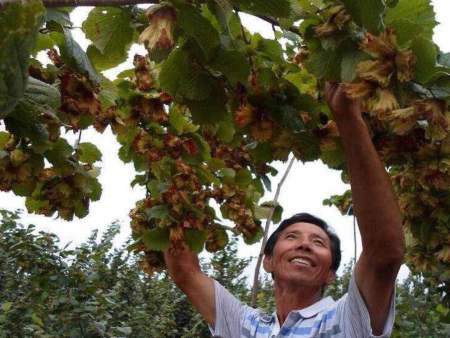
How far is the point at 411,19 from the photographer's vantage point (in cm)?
123

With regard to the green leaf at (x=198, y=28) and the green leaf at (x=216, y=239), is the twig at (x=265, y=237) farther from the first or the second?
the green leaf at (x=198, y=28)

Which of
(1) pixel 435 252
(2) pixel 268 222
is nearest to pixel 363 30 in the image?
(1) pixel 435 252

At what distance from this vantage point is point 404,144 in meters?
1.38

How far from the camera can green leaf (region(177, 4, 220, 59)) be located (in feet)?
3.80

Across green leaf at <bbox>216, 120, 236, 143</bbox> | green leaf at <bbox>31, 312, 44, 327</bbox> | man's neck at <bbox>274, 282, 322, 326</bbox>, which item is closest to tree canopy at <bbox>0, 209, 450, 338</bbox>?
green leaf at <bbox>31, 312, 44, 327</bbox>

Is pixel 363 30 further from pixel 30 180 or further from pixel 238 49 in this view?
pixel 30 180

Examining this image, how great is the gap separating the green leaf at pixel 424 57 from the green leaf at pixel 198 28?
14.0 inches

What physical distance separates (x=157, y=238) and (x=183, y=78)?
0.60 m

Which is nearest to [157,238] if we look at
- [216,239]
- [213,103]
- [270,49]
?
[216,239]

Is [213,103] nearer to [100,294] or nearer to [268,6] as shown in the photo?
[268,6]

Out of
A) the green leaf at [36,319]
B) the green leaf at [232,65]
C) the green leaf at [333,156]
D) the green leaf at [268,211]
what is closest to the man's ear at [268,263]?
the green leaf at [268,211]

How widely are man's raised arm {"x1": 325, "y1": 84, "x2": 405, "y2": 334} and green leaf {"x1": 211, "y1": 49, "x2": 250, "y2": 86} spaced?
0.56 feet

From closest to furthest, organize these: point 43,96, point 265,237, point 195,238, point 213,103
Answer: point 43,96
point 213,103
point 195,238
point 265,237

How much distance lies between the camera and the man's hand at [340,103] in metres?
1.30
